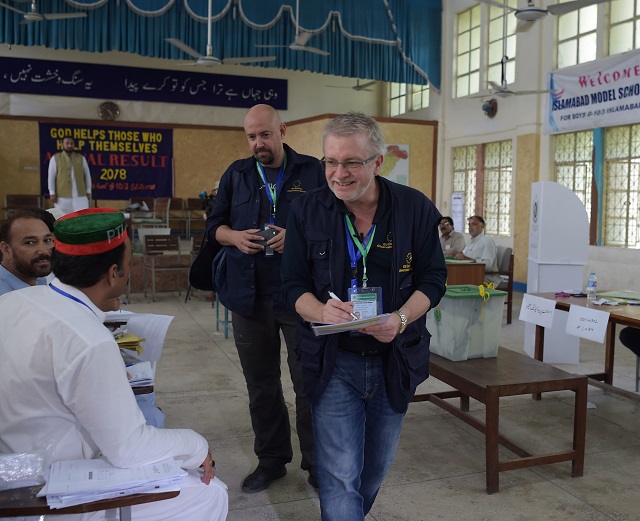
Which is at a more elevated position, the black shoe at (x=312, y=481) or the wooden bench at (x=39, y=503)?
the wooden bench at (x=39, y=503)

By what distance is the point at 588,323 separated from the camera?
367 centimetres

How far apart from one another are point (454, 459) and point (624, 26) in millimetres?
8084

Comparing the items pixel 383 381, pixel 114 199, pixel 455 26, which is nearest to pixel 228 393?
pixel 383 381

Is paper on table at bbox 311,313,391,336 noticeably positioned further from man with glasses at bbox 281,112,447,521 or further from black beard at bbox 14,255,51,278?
black beard at bbox 14,255,51,278

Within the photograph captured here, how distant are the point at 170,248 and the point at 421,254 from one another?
22.9ft

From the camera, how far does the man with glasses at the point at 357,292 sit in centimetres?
182

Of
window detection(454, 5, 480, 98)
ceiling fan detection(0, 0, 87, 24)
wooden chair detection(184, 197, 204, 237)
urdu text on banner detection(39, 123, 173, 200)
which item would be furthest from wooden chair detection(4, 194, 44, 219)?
window detection(454, 5, 480, 98)

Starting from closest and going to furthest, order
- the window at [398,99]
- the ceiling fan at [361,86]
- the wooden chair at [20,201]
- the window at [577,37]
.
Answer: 1. the window at [577,37]
2. the wooden chair at [20,201]
3. the window at [398,99]
4. the ceiling fan at [361,86]

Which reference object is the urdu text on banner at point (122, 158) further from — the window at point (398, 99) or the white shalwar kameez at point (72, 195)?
the window at point (398, 99)

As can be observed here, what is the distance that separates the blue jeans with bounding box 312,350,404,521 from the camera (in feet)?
6.08

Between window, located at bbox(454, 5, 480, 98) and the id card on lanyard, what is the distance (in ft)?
36.7

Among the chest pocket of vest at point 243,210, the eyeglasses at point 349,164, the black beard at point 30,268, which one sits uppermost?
the eyeglasses at point 349,164

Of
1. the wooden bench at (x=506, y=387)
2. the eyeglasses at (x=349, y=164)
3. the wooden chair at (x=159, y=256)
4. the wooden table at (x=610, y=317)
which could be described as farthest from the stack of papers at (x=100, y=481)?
the wooden chair at (x=159, y=256)

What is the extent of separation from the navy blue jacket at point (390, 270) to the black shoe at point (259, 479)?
1.12 metres
